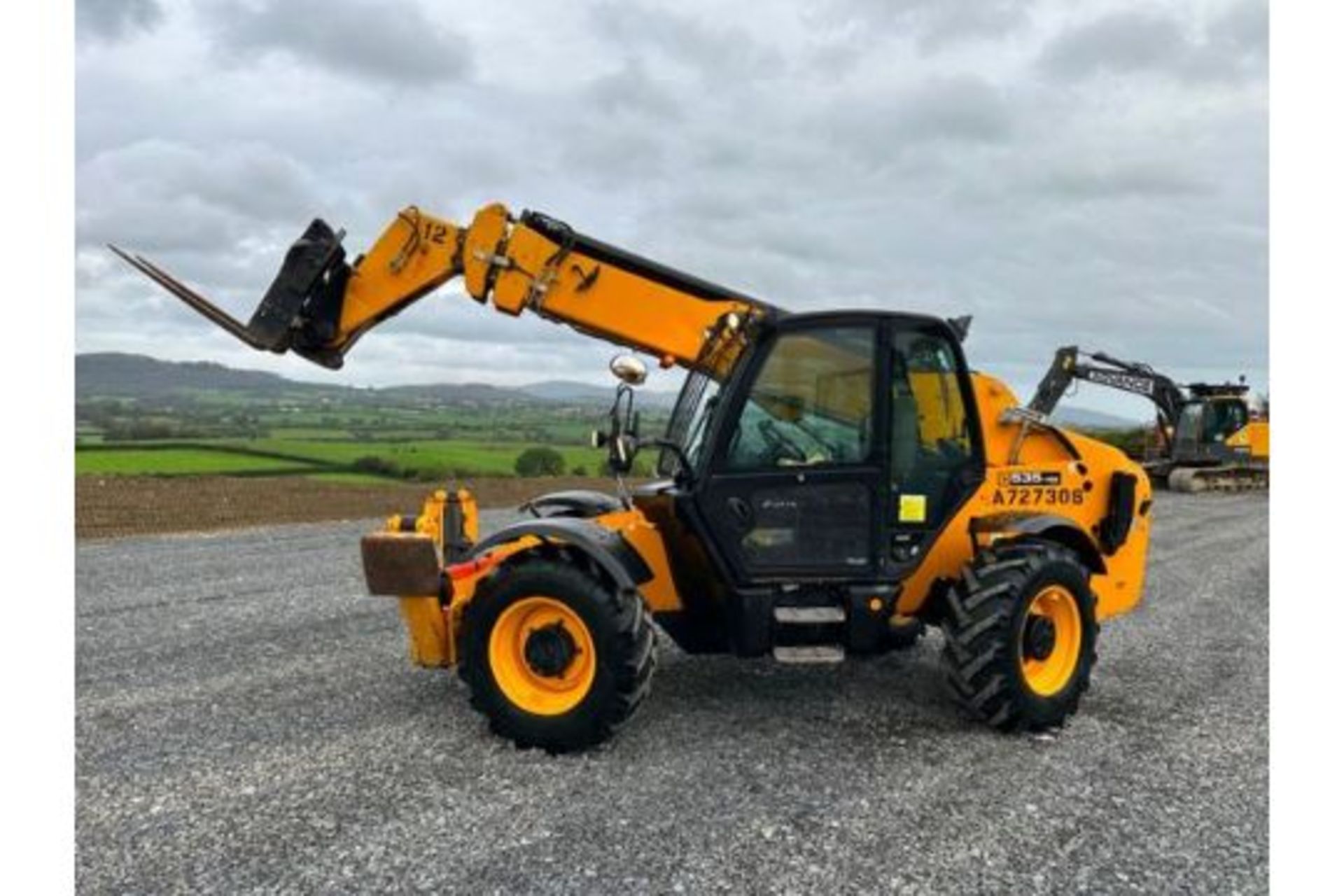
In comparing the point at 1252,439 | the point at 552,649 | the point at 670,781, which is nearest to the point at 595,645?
the point at 552,649

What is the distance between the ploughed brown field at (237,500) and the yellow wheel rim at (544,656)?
1145cm

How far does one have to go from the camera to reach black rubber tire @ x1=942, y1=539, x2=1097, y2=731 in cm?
567

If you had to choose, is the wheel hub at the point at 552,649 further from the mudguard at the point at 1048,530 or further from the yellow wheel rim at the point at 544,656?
the mudguard at the point at 1048,530

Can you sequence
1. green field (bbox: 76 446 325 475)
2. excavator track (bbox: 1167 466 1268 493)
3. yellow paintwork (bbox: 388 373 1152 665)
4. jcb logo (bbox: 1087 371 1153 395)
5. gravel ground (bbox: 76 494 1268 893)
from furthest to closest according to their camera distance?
excavator track (bbox: 1167 466 1268 493) < green field (bbox: 76 446 325 475) < jcb logo (bbox: 1087 371 1153 395) < yellow paintwork (bbox: 388 373 1152 665) < gravel ground (bbox: 76 494 1268 893)

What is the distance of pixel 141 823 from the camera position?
14.8 ft

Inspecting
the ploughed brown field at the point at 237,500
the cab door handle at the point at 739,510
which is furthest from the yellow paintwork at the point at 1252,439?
the cab door handle at the point at 739,510

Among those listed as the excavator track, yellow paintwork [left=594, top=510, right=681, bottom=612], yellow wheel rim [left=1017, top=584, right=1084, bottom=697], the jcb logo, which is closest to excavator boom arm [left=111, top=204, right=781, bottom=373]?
yellow paintwork [left=594, top=510, right=681, bottom=612]

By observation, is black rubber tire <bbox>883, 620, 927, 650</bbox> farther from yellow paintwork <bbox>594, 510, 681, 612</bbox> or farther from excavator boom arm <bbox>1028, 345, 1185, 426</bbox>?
excavator boom arm <bbox>1028, 345, 1185, 426</bbox>

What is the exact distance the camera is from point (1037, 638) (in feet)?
19.5

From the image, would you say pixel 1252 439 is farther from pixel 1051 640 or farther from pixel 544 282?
pixel 544 282

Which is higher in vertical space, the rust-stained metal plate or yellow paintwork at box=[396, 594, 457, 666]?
the rust-stained metal plate

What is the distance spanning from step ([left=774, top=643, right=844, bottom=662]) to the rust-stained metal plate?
6.53 feet

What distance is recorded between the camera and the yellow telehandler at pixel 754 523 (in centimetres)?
554

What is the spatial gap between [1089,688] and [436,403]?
46.9m
